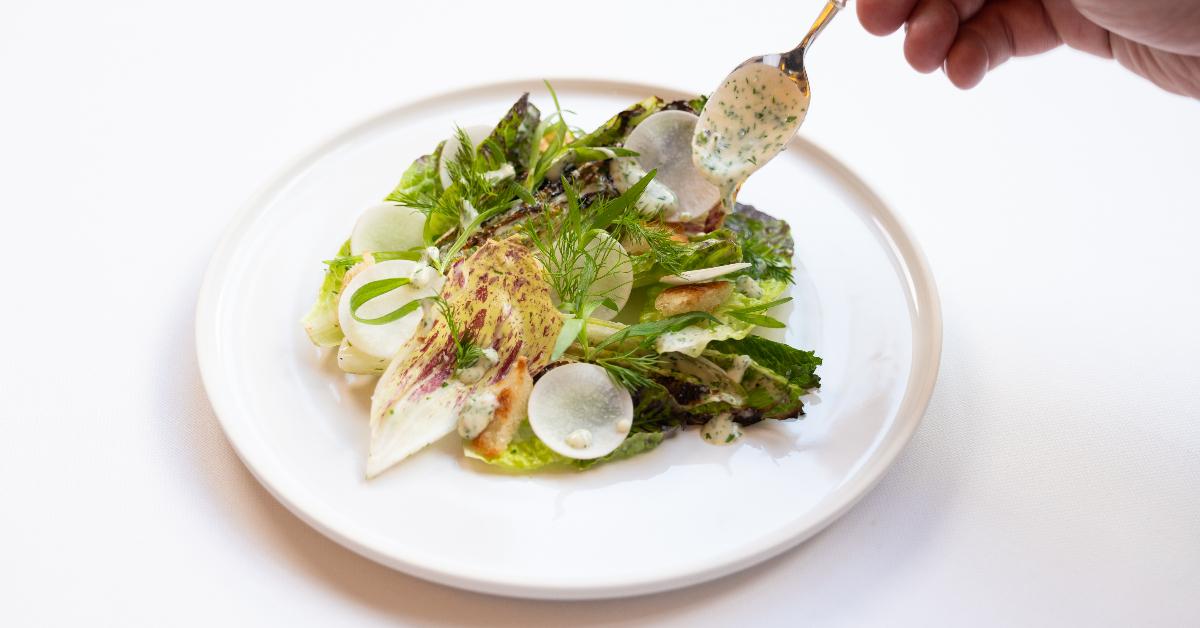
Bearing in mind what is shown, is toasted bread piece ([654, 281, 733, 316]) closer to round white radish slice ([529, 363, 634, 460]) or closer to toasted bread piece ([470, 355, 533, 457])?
round white radish slice ([529, 363, 634, 460])

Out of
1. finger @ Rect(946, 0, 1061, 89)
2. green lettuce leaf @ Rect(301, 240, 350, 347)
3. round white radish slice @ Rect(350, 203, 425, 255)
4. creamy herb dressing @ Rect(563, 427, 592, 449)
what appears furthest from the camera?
finger @ Rect(946, 0, 1061, 89)

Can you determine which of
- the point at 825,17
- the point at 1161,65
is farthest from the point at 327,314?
the point at 1161,65

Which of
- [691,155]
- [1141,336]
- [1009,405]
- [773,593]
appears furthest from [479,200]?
[1141,336]

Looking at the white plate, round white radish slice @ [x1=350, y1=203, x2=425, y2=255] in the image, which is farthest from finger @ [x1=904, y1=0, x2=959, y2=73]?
round white radish slice @ [x1=350, y1=203, x2=425, y2=255]

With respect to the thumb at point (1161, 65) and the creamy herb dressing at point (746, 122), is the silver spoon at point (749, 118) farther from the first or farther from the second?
the thumb at point (1161, 65)

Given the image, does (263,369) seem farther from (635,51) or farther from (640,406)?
(635,51)

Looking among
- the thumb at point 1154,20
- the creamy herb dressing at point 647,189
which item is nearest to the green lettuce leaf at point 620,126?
the creamy herb dressing at point 647,189
